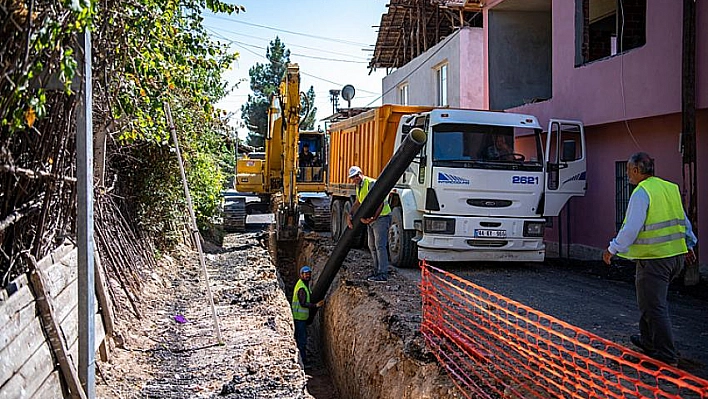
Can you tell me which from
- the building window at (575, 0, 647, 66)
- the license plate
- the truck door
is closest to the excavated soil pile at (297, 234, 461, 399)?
the license plate

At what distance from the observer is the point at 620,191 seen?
13.0m

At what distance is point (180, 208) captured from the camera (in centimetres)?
1375

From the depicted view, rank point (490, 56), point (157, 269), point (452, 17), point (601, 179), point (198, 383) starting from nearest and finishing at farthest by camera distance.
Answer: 1. point (198, 383)
2. point (157, 269)
3. point (601, 179)
4. point (490, 56)
5. point (452, 17)

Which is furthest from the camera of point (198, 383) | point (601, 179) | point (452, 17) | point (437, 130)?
point (452, 17)

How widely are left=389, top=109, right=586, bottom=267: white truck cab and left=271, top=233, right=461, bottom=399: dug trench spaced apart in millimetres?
932

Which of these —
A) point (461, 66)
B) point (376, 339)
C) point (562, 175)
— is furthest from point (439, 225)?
point (461, 66)

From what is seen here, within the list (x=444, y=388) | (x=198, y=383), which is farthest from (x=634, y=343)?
(x=198, y=383)

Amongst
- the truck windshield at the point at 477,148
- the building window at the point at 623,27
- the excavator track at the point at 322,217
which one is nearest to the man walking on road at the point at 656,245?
the truck windshield at the point at 477,148

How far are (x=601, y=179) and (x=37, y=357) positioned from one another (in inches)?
449

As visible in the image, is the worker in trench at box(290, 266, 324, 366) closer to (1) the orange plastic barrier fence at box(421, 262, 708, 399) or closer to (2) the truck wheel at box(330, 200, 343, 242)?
(2) the truck wheel at box(330, 200, 343, 242)

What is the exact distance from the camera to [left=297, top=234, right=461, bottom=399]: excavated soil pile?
22.5ft

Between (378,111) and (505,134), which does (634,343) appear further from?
(378,111)

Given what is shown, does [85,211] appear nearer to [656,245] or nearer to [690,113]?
[656,245]

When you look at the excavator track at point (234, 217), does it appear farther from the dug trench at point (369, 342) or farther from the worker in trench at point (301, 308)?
the worker in trench at point (301, 308)
